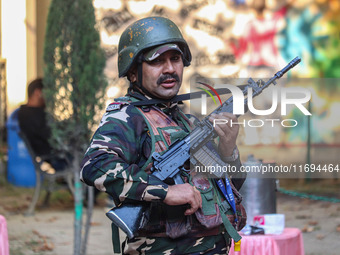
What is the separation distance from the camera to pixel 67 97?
4938mm

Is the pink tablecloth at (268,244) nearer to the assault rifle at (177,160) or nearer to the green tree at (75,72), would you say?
the assault rifle at (177,160)

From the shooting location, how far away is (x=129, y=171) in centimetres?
217

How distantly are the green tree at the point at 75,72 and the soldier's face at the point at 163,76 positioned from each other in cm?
253

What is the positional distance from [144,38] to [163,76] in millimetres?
169

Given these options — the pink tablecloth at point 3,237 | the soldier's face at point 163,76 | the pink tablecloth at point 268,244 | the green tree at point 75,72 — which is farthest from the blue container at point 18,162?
the soldier's face at point 163,76

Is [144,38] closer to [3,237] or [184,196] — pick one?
[184,196]

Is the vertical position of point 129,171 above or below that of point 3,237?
above

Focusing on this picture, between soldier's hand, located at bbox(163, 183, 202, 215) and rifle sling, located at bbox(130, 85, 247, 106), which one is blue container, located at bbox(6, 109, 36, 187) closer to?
rifle sling, located at bbox(130, 85, 247, 106)

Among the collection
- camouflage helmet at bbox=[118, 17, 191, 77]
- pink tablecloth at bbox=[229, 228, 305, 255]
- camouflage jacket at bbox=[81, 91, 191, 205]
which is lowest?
pink tablecloth at bbox=[229, 228, 305, 255]

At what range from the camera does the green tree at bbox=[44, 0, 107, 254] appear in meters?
4.89

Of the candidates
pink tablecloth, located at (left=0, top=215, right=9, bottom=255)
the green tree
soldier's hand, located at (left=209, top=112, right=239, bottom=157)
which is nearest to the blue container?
the green tree

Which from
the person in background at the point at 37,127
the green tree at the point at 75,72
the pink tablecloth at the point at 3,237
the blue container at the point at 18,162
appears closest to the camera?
the pink tablecloth at the point at 3,237

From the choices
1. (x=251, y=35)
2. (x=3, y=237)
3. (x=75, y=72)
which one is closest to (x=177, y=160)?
(x=3, y=237)

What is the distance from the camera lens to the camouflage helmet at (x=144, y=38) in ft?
7.79
